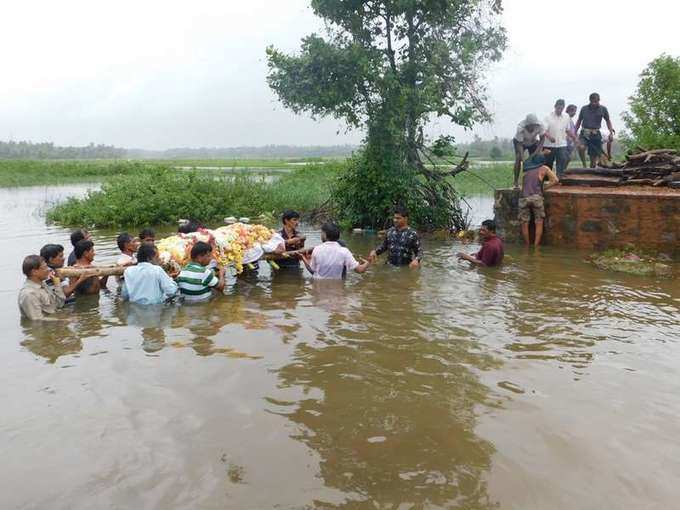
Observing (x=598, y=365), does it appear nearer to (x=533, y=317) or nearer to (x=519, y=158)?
(x=533, y=317)

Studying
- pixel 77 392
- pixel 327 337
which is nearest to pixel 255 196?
pixel 327 337

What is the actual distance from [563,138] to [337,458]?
1042 centimetres

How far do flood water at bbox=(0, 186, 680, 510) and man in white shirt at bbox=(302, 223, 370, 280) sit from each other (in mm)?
644

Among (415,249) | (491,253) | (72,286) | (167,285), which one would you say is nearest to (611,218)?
(491,253)

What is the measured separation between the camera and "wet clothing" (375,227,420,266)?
29.4 feet

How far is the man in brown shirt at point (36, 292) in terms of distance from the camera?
603 centimetres

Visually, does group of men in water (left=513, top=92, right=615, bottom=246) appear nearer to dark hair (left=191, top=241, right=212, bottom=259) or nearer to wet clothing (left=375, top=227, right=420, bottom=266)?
wet clothing (left=375, top=227, right=420, bottom=266)

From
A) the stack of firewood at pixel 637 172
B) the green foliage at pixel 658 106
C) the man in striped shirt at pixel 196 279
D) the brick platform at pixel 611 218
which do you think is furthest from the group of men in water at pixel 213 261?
the green foliage at pixel 658 106

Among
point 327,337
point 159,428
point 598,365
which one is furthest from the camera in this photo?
point 327,337

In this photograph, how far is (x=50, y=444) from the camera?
3652 mm

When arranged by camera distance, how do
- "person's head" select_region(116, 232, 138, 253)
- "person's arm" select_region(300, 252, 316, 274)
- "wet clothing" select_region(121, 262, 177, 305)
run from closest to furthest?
1. "wet clothing" select_region(121, 262, 177, 305)
2. "person's head" select_region(116, 232, 138, 253)
3. "person's arm" select_region(300, 252, 316, 274)

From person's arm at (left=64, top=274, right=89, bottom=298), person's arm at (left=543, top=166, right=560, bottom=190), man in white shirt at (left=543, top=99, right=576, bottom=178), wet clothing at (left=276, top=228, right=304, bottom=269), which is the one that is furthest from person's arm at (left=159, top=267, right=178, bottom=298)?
man in white shirt at (left=543, top=99, right=576, bottom=178)

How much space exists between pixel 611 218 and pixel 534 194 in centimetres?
147

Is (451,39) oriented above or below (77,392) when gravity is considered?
above
